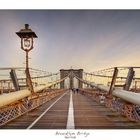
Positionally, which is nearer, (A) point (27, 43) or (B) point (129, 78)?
(B) point (129, 78)

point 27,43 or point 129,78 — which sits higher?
point 27,43

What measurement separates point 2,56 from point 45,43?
0.91 m

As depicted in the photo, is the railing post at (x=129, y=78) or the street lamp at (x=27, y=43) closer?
the railing post at (x=129, y=78)

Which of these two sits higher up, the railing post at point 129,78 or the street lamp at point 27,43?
the street lamp at point 27,43

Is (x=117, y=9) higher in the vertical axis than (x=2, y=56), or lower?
higher

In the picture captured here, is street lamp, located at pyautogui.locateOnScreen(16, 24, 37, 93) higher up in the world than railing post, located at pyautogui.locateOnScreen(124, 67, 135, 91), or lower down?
higher up

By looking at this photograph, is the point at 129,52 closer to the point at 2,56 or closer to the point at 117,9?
the point at 117,9

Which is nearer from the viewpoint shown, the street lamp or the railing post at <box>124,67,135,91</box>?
the railing post at <box>124,67,135,91</box>
